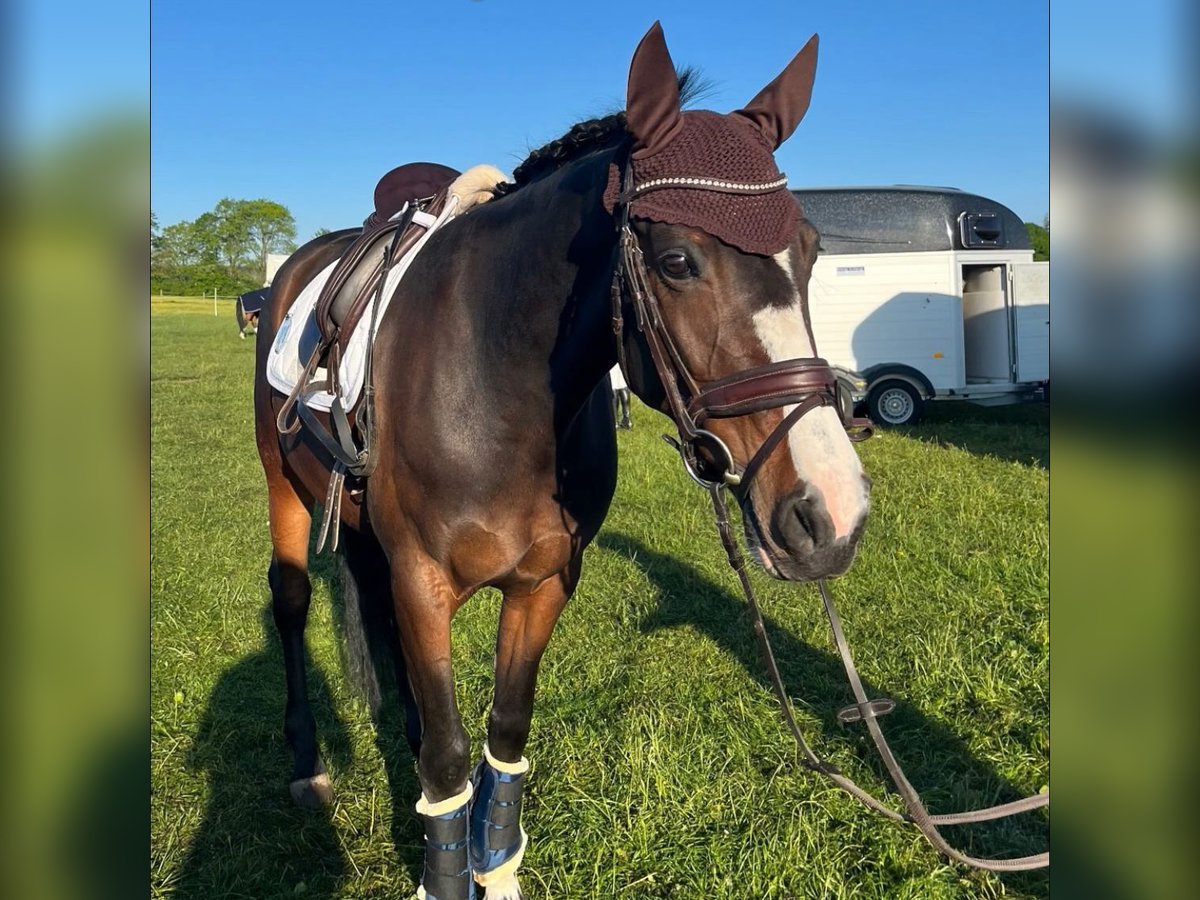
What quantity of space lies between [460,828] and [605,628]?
2274 mm

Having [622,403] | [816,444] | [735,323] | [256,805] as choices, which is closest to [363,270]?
[735,323]

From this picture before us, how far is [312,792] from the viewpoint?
321 centimetres

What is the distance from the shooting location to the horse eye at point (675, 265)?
169cm

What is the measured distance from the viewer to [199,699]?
390 cm

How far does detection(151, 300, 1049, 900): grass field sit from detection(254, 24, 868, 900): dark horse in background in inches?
21.4

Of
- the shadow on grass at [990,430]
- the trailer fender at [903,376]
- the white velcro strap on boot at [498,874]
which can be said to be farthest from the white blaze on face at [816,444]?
the trailer fender at [903,376]

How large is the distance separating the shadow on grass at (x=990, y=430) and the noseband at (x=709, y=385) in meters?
7.55

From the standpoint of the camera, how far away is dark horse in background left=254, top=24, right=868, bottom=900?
5.37ft

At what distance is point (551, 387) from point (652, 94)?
0.74 meters

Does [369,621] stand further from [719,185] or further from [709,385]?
[719,185]

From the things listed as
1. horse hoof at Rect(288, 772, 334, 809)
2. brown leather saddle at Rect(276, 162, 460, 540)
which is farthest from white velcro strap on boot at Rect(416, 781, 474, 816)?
horse hoof at Rect(288, 772, 334, 809)

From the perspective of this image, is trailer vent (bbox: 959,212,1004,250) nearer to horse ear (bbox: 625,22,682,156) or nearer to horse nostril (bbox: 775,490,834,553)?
horse ear (bbox: 625,22,682,156)

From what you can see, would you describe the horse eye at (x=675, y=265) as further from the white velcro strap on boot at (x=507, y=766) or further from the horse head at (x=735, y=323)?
the white velcro strap on boot at (x=507, y=766)
